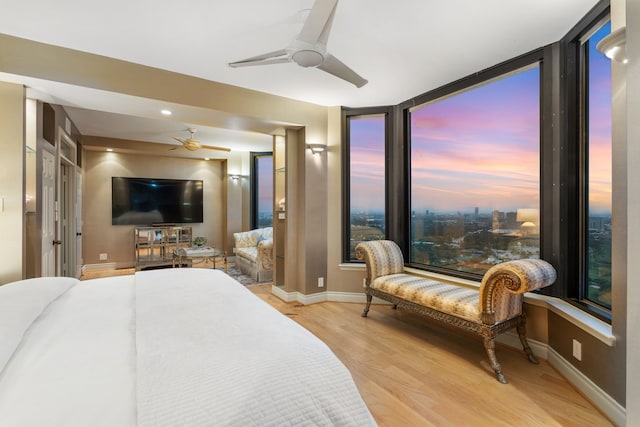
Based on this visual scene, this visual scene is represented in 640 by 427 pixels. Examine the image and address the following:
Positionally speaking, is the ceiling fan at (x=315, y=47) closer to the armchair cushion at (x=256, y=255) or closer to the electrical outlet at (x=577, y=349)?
the electrical outlet at (x=577, y=349)

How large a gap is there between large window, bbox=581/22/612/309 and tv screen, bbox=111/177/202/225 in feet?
21.3

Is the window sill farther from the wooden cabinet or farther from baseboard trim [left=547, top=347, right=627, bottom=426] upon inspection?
the wooden cabinet

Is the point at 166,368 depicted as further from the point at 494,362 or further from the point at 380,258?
the point at 380,258

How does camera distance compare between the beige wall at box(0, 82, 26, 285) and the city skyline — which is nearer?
the city skyline

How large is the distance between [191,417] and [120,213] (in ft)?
21.1

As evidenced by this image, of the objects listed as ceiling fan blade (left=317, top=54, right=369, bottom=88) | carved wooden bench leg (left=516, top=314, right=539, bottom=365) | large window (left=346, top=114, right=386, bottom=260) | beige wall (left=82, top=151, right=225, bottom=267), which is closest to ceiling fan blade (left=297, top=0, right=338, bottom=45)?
ceiling fan blade (left=317, top=54, right=369, bottom=88)

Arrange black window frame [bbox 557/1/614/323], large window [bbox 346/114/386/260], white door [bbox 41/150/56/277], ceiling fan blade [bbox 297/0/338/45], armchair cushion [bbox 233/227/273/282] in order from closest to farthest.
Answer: ceiling fan blade [bbox 297/0/338/45] < black window frame [bbox 557/1/614/323] < white door [bbox 41/150/56/277] < large window [bbox 346/114/386/260] < armchair cushion [bbox 233/227/273/282]

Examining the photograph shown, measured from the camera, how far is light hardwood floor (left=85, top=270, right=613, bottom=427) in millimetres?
1790

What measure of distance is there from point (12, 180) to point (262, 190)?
4566 millimetres

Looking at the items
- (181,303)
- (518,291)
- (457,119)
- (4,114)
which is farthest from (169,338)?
(457,119)

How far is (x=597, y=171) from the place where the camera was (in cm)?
214

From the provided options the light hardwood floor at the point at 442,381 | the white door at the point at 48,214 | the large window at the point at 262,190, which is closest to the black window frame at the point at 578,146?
the light hardwood floor at the point at 442,381

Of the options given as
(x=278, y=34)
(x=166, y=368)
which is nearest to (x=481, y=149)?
(x=278, y=34)

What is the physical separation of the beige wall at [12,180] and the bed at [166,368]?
129 centimetres
